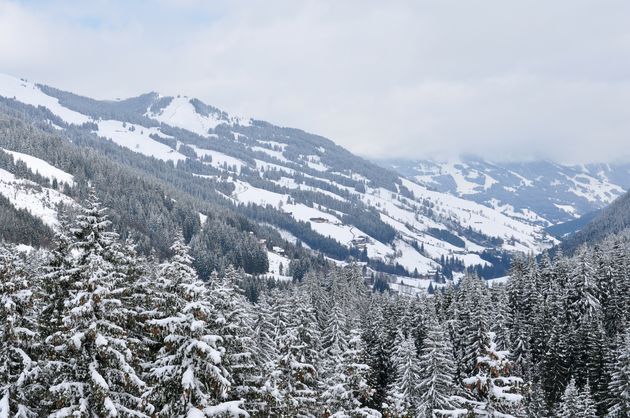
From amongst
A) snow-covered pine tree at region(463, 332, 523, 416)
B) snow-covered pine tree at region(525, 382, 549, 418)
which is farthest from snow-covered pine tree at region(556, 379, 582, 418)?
snow-covered pine tree at region(463, 332, 523, 416)

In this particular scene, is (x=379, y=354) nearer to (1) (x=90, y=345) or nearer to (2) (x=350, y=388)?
(2) (x=350, y=388)

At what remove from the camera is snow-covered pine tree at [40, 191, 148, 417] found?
886 inches

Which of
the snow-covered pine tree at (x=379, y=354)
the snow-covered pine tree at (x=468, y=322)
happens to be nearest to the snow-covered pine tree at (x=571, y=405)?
the snow-covered pine tree at (x=468, y=322)

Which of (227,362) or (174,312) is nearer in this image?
(174,312)

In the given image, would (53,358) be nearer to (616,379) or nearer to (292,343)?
(292,343)

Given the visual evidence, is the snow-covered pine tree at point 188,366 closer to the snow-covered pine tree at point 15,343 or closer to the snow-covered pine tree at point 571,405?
the snow-covered pine tree at point 15,343

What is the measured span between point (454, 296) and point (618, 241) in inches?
1488

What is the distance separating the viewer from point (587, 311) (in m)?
93.2

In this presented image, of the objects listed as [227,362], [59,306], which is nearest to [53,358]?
[59,306]

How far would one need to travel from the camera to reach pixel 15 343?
2542 cm

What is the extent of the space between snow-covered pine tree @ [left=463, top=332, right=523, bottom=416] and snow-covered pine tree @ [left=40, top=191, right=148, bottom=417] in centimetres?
1425

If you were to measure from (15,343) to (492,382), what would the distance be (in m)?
22.5

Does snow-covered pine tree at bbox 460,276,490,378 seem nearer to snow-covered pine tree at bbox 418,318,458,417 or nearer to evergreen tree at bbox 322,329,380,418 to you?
snow-covered pine tree at bbox 418,318,458,417

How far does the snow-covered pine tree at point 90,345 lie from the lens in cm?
2250
